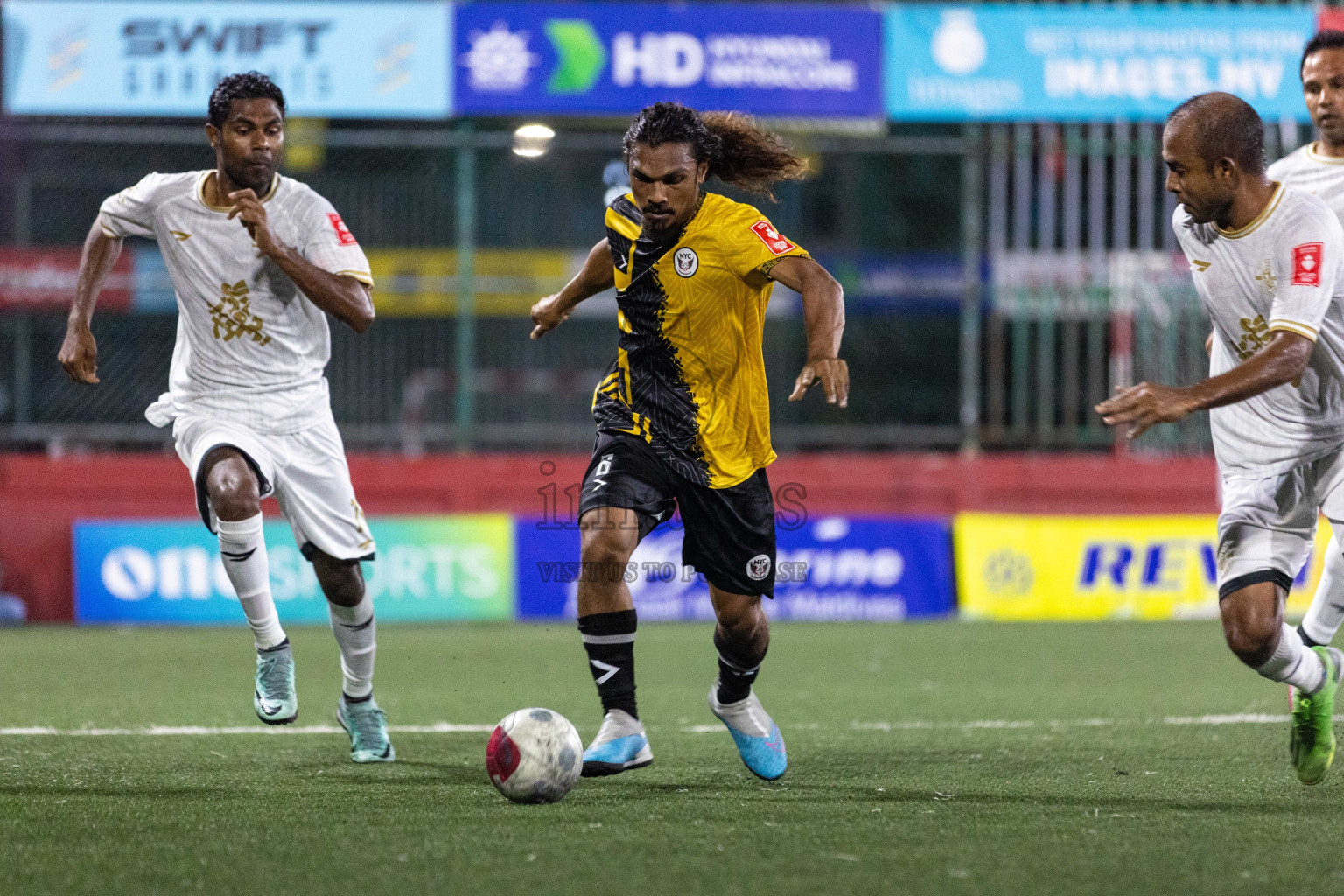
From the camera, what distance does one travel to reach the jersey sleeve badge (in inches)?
192

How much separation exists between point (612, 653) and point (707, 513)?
1.73ft

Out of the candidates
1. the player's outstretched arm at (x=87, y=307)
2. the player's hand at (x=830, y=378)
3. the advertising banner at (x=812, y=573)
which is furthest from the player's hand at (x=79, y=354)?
the advertising banner at (x=812, y=573)

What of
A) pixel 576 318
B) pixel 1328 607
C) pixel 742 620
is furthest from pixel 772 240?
pixel 576 318

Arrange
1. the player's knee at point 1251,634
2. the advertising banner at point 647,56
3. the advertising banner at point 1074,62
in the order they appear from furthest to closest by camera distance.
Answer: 1. the advertising banner at point 1074,62
2. the advertising banner at point 647,56
3. the player's knee at point 1251,634

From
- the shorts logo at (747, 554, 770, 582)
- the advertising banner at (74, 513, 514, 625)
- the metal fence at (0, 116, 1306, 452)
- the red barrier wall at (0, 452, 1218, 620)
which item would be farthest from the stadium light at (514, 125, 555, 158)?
the shorts logo at (747, 554, 770, 582)

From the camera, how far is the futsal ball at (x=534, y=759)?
451cm

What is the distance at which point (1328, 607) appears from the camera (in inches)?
211

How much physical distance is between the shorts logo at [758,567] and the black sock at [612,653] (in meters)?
0.40

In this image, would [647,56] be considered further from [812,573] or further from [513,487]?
[812,573]

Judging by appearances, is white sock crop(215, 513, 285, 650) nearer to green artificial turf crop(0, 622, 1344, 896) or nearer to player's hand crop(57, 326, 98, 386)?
green artificial turf crop(0, 622, 1344, 896)

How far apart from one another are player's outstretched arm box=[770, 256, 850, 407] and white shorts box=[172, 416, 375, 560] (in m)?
1.76

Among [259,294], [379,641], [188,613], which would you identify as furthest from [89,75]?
[259,294]

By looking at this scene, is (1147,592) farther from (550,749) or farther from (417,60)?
(550,749)

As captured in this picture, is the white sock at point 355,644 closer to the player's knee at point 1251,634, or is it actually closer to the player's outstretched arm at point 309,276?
the player's outstretched arm at point 309,276
